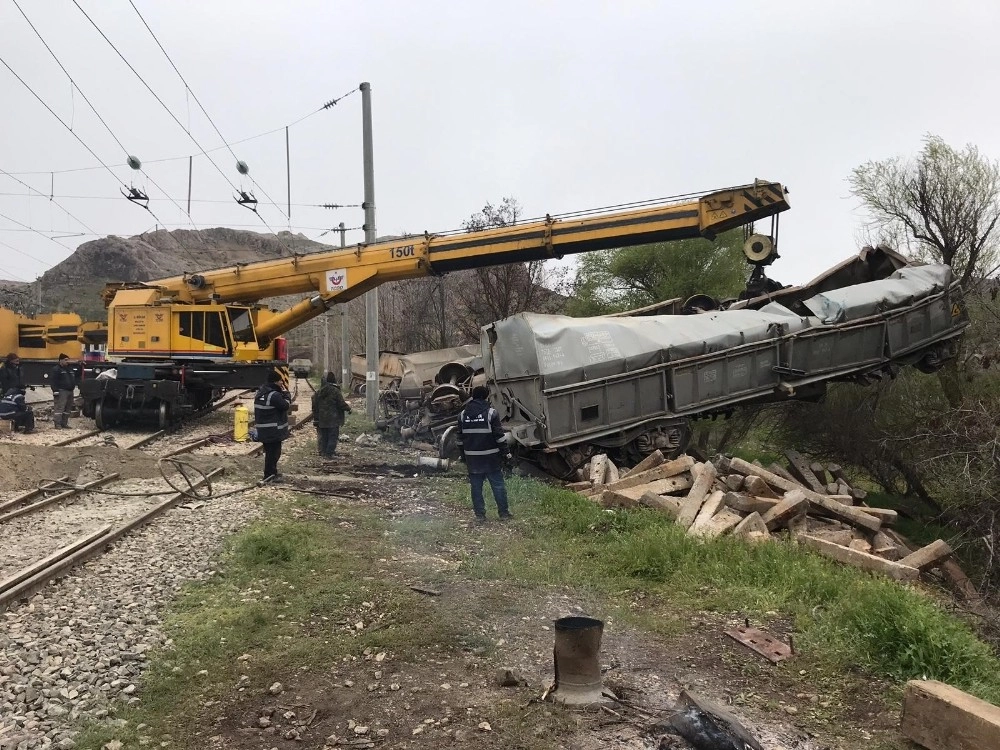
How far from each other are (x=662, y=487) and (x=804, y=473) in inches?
122

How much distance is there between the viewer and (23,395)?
15430 millimetres

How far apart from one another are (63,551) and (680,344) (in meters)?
8.61

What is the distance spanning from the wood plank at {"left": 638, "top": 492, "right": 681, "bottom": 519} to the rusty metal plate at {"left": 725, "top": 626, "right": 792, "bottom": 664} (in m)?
2.99

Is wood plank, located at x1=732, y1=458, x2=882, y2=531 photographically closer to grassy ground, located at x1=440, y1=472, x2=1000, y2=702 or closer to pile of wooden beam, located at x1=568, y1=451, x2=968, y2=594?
pile of wooden beam, located at x1=568, y1=451, x2=968, y2=594

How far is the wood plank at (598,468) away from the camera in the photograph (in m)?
9.95

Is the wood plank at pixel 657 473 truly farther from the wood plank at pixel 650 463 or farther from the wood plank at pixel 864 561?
the wood plank at pixel 864 561

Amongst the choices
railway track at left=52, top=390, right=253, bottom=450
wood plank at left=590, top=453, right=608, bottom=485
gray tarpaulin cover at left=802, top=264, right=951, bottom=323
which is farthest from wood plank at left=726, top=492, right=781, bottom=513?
railway track at left=52, top=390, right=253, bottom=450

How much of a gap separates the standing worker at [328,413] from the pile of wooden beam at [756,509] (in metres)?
5.26

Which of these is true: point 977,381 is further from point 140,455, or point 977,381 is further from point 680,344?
point 140,455

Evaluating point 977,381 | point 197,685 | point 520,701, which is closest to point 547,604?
point 520,701

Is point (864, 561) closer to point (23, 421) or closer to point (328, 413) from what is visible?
point (328, 413)

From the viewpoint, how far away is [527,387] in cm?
1096

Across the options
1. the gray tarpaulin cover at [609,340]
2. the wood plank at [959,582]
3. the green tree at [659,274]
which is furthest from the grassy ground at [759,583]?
the green tree at [659,274]

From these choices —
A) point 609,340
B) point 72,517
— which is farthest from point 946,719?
point 72,517
